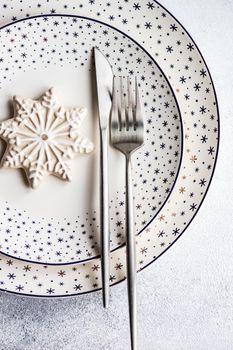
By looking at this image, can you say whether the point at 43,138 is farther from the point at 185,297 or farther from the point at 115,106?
the point at 185,297

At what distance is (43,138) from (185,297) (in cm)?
29

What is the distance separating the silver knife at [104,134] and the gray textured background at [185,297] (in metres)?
0.10

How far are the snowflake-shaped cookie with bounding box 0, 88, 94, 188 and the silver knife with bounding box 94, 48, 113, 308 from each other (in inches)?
0.8

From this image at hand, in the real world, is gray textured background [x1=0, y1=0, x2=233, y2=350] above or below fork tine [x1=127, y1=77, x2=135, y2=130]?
below

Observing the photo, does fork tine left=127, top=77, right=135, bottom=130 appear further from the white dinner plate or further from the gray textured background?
the gray textured background

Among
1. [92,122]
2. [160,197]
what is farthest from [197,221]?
[92,122]

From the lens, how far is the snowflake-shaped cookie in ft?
2.08

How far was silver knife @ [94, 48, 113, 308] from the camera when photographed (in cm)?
63

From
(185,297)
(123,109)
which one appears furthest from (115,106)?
(185,297)

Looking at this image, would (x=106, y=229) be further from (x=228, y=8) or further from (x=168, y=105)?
(x=228, y=8)

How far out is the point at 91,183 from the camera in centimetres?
65

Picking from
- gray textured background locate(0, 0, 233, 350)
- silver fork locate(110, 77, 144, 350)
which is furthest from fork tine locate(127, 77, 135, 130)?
gray textured background locate(0, 0, 233, 350)

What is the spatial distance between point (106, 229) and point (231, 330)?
24 cm

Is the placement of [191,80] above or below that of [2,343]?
above
